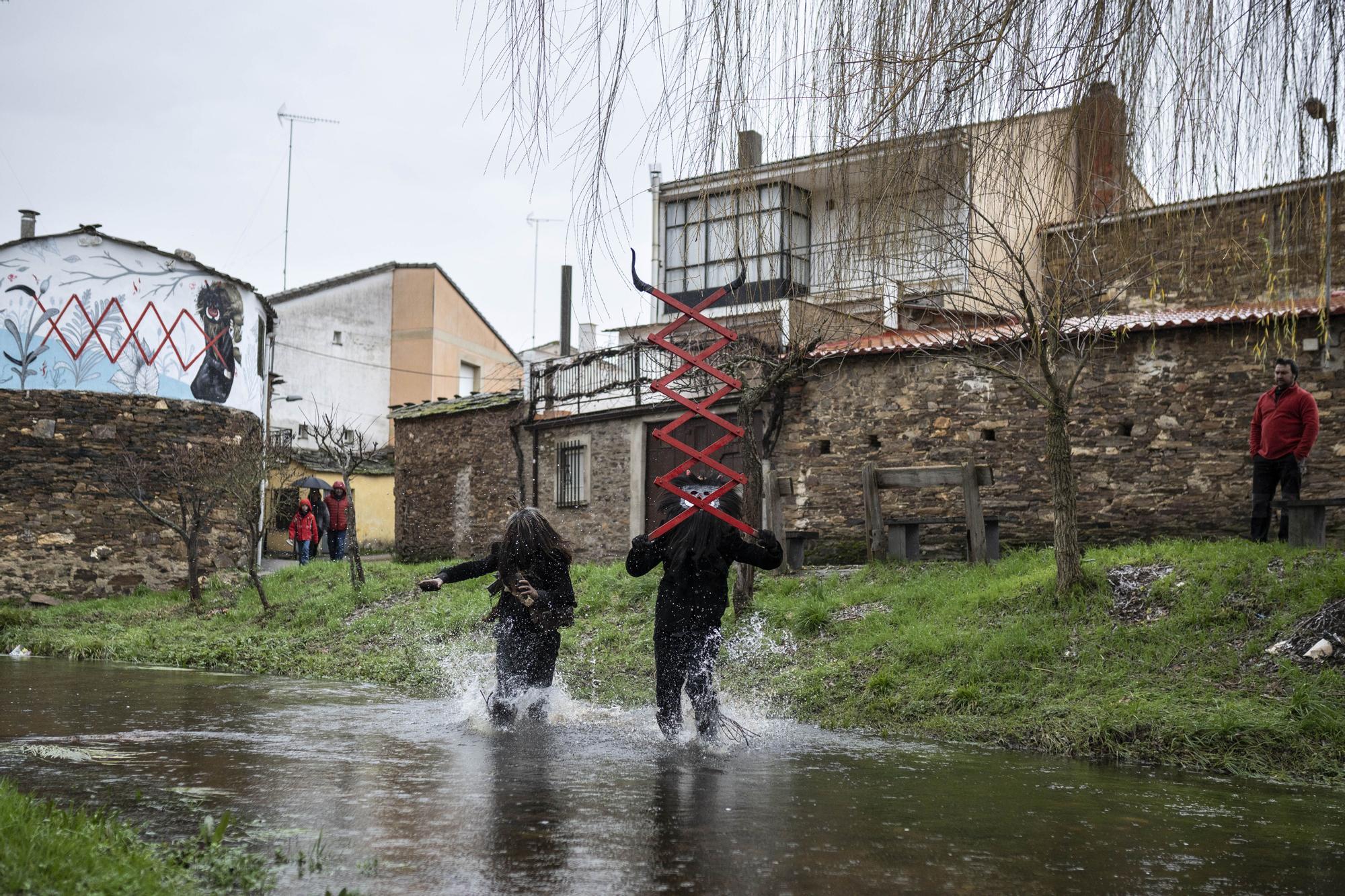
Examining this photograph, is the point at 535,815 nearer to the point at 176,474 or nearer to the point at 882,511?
the point at 882,511

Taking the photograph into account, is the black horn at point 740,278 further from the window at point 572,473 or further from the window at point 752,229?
the window at point 572,473

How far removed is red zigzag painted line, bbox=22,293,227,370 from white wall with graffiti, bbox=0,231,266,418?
0.02 metres

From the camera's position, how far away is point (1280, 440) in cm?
1215

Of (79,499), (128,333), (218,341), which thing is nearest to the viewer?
(79,499)

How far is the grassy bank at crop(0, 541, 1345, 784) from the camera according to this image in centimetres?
817

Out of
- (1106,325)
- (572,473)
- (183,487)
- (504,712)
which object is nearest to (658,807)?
(504,712)

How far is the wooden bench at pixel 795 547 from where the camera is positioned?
1560 centimetres

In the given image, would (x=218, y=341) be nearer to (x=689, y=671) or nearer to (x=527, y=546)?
(x=527, y=546)

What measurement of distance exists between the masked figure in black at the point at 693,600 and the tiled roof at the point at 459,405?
18.1 meters

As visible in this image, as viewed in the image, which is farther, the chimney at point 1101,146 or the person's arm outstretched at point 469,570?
the person's arm outstretched at point 469,570

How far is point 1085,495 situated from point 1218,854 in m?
10.9

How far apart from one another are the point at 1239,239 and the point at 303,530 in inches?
1046

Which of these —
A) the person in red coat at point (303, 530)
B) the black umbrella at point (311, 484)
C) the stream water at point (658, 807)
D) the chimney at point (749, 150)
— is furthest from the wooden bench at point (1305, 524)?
the black umbrella at point (311, 484)

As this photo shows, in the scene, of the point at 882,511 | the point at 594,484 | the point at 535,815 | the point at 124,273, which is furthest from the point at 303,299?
the point at 535,815
